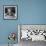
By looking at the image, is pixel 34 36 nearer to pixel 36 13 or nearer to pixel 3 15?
pixel 36 13

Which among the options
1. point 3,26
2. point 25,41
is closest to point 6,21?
point 3,26

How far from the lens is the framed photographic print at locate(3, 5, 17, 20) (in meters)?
4.80

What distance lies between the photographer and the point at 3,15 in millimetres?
4824

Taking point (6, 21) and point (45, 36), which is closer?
point (45, 36)

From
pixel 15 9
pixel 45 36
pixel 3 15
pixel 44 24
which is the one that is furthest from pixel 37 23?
pixel 3 15

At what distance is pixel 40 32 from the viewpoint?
15.2ft

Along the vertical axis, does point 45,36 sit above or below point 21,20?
Result: below

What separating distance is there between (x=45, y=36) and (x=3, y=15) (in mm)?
1575

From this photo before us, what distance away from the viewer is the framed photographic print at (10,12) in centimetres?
480

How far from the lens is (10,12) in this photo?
189 inches

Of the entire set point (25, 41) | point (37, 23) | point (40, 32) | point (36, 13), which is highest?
point (36, 13)

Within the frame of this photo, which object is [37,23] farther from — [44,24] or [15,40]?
[15,40]

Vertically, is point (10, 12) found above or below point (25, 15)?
above

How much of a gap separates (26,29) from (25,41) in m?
0.41
